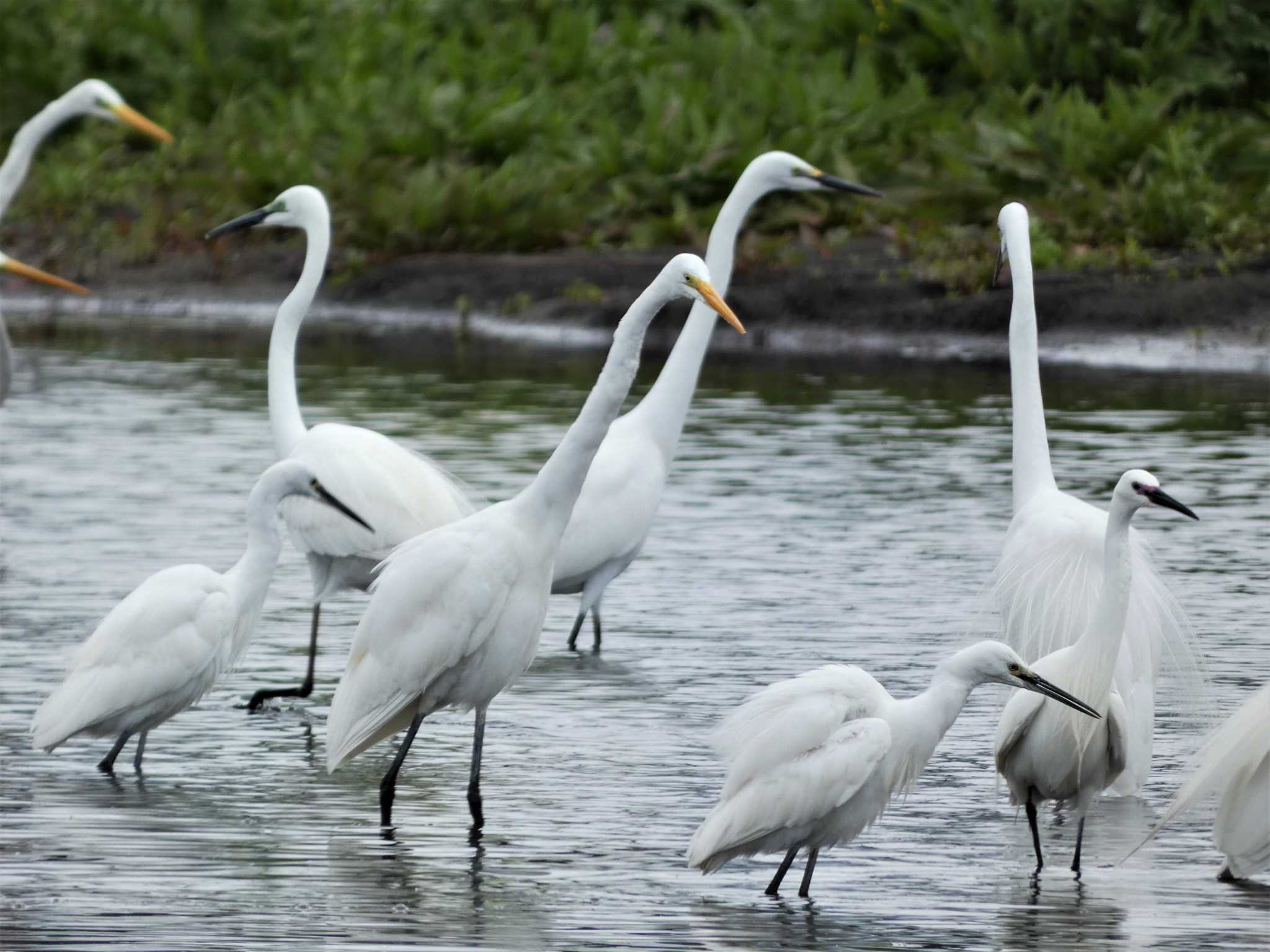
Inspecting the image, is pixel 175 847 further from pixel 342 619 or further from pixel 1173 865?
pixel 342 619

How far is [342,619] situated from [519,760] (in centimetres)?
269

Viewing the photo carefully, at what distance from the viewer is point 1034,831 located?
6.67 meters

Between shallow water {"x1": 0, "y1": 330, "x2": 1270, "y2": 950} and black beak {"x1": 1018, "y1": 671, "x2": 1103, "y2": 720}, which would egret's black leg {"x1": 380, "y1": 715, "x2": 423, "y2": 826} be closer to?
shallow water {"x1": 0, "y1": 330, "x2": 1270, "y2": 950}

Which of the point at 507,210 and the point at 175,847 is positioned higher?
the point at 507,210

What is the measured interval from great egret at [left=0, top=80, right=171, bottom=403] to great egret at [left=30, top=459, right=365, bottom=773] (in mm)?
3786

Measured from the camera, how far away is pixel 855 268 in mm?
21281

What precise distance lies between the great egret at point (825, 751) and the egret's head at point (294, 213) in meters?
4.60

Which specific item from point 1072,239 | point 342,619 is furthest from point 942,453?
point 1072,239

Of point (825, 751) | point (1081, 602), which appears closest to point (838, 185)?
point (1081, 602)

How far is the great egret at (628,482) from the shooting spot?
9523mm

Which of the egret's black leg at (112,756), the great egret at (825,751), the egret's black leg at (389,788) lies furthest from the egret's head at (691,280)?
the egret's black leg at (112,756)

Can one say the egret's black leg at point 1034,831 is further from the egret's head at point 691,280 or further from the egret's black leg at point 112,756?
the egret's black leg at point 112,756

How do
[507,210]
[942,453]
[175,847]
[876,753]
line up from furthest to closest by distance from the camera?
[507,210]
[942,453]
[175,847]
[876,753]

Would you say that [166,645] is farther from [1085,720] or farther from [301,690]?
[1085,720]
